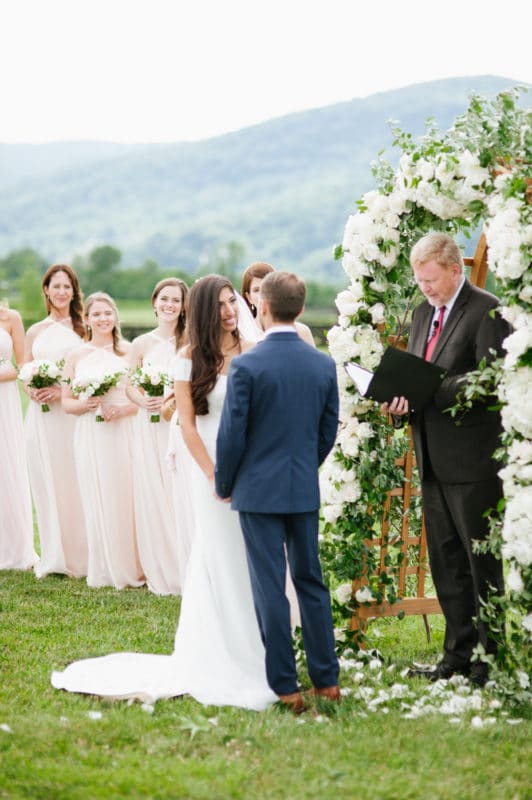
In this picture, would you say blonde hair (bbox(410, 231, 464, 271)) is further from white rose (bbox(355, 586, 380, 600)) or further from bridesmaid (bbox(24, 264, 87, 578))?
bridesmaid (bbox(24, 264, 87, 578))

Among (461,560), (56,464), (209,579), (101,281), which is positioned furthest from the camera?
(101,281)

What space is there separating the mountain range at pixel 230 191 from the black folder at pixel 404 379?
12049 centimetres

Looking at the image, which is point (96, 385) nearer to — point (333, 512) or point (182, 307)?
point (182, 307)

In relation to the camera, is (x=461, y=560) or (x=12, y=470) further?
(x=12, y=470)

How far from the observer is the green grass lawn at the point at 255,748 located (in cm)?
403

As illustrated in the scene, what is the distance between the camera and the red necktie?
5.49m

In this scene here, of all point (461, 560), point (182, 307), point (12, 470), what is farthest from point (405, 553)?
point (12, 470)

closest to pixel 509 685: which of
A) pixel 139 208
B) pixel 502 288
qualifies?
pixel 502 288

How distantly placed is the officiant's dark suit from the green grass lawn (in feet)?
2.06

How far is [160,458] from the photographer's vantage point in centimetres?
837

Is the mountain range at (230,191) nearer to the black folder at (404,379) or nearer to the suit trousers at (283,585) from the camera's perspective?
the black folder at (404,379)

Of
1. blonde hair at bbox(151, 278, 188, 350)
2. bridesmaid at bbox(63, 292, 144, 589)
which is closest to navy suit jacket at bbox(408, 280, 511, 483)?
blonde hair at bbox(151, 278, 188, 350)

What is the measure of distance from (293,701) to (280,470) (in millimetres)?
1204

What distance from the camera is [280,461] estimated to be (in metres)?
4.78
